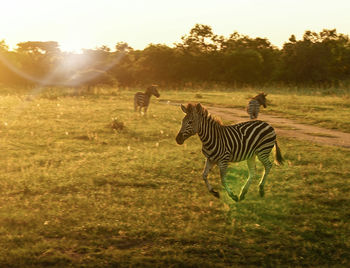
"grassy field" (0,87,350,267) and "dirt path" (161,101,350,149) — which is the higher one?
"dirt path" (161,101,350,149)

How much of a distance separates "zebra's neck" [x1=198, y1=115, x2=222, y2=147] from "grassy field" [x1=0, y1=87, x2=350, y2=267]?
1325 millimetres

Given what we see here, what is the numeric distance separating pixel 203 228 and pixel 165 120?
1491 centimetres

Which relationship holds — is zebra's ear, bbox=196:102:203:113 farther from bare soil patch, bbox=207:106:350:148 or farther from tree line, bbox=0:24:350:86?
tree line, bbox=0:24:350:86

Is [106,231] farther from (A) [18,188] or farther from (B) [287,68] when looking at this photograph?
(B) [287,68]

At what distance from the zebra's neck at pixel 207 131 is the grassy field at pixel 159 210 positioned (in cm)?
132

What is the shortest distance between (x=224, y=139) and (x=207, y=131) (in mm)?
440

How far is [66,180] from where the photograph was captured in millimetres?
10570

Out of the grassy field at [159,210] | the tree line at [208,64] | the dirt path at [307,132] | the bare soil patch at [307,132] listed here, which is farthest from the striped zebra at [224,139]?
the tree line at [208,64]

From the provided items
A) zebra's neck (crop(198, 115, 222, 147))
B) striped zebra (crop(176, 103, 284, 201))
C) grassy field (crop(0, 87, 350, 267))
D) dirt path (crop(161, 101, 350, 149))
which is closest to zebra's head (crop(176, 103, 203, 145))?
striped zebra (crop(176, 103, 284, 201))

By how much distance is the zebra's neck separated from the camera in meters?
8.75

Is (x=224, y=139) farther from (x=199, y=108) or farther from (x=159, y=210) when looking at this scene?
(x=159, y=210)

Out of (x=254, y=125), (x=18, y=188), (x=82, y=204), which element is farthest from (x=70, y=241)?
(x=254, y=125)

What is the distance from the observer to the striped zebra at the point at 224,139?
28.3ft

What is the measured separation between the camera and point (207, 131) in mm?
8812
